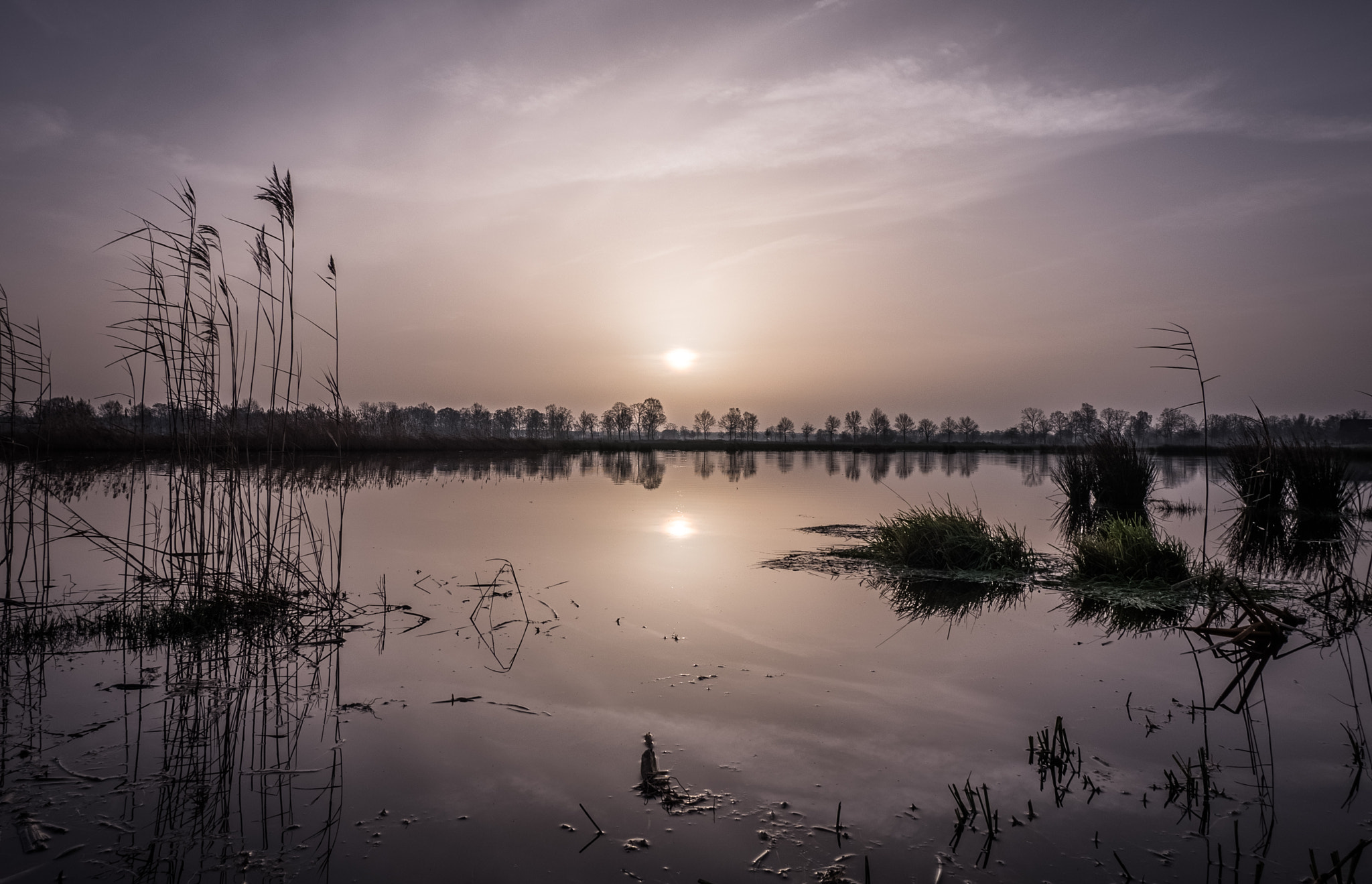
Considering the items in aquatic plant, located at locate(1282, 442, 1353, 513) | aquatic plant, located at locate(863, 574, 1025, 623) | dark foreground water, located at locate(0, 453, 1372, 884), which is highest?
aquatic plant, located at locate(1282, 442, 1353, 513)

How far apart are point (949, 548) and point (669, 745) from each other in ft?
23.3

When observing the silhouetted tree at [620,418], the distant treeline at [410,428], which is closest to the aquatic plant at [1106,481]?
the distant treeline at [410,428]

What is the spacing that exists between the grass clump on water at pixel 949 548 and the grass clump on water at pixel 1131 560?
76 cm

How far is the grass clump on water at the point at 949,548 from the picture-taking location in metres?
10.0

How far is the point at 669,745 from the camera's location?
4207mm

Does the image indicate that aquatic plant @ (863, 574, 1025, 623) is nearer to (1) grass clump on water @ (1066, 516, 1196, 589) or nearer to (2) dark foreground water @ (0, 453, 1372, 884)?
(2) dark foreground water @ (0, 453, 1372, 884)

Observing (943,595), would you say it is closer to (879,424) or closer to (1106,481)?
(1106,481)

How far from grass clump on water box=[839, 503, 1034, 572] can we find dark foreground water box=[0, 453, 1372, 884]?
1.67m

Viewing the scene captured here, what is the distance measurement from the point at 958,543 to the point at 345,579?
833 cm

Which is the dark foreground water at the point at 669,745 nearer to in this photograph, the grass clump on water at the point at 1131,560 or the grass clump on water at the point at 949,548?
the grass clump on water at the point at 1131,560

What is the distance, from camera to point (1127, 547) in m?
9.32

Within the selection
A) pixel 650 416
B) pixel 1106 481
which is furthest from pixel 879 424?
pixel 1106 481

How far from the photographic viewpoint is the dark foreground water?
10.1 ft

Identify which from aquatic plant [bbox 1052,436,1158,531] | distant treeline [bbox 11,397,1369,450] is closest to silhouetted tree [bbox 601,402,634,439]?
distant treeline [bbox 11,397,1369,450]
